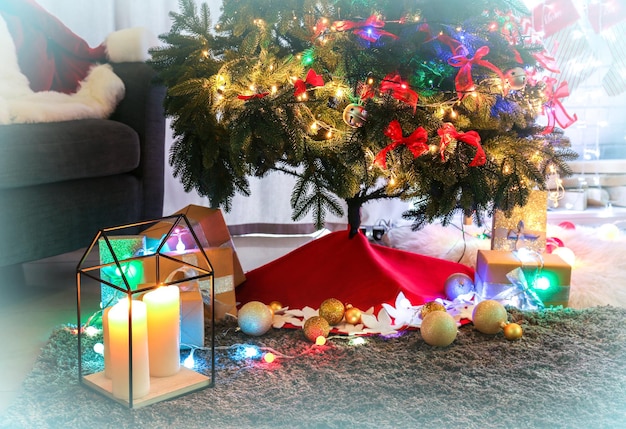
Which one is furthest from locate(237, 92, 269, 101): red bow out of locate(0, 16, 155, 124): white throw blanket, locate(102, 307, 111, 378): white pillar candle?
locate(0, 16, 155, 124): white throw blanket

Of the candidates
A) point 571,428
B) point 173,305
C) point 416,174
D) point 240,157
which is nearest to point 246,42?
point 240,157

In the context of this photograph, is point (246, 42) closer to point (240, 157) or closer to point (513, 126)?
point (240, 157)

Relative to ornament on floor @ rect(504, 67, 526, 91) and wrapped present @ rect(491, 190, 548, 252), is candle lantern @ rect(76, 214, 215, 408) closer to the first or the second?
ornament on floor @ rect(504, 67, 526, 91)

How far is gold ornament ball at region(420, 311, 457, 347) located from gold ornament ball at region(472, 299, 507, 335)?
9 cm

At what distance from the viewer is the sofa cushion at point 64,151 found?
1.61 metres

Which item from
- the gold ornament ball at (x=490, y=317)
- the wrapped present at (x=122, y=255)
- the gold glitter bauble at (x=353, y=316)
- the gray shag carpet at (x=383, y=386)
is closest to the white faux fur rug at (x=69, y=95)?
the wrapped present at (x=122, y=255)

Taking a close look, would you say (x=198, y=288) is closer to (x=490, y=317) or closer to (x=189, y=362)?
(x=189, y=362)

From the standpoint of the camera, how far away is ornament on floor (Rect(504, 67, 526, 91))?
151 cm

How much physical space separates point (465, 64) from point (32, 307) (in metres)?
1.14

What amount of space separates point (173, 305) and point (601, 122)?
2.39 metres

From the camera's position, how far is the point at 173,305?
113cm

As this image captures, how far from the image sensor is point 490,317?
141cm

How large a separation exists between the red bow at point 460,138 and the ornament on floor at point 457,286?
0.31 m

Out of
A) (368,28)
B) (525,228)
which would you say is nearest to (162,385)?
(368,28)
